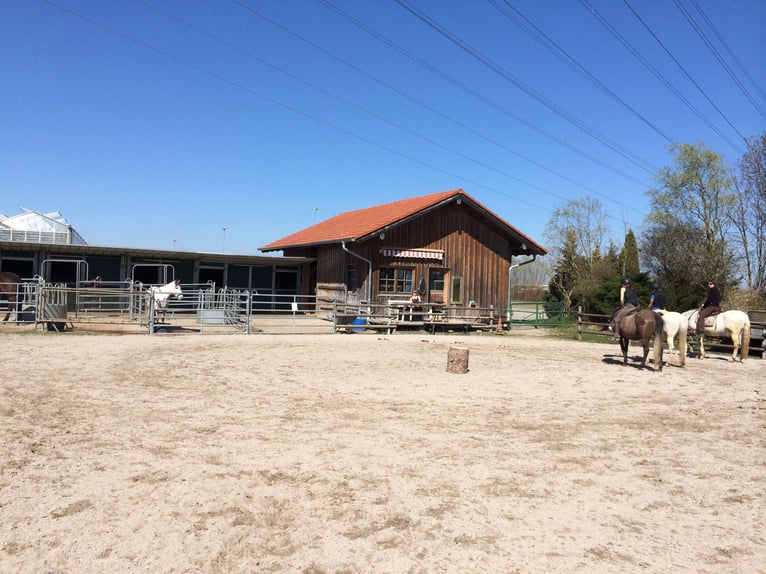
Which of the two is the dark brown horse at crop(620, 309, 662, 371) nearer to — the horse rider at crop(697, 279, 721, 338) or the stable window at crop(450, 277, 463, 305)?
the horse rider at crop(697, 279, 721, 338)

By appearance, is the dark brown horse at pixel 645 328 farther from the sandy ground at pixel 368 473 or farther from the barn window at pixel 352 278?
the barn window at pixel 352 278

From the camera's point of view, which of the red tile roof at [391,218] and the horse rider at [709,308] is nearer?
the horse rider at [709,308]

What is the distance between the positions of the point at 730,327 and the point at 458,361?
8488 mm

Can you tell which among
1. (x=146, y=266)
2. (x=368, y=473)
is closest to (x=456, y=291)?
(x=146, y=266)

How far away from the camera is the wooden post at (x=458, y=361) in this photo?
1138 centimetres

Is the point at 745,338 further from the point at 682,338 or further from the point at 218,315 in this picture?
the point at 218,315

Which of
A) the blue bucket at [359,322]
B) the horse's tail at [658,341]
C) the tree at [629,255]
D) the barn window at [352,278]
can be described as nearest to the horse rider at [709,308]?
the horse's tail at [658,341]

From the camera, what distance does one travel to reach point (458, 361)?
11453mm

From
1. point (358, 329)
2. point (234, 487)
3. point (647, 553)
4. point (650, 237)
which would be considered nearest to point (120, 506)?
point (234, 487)

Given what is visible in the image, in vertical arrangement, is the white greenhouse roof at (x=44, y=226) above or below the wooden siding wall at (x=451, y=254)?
above

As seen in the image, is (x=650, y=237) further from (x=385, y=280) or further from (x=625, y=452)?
(x=625, y=452)

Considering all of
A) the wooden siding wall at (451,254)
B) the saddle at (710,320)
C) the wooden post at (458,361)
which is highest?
the wooden siding wall at (451,254)

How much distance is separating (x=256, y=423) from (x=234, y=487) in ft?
7.17

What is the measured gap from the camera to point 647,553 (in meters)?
3.88
